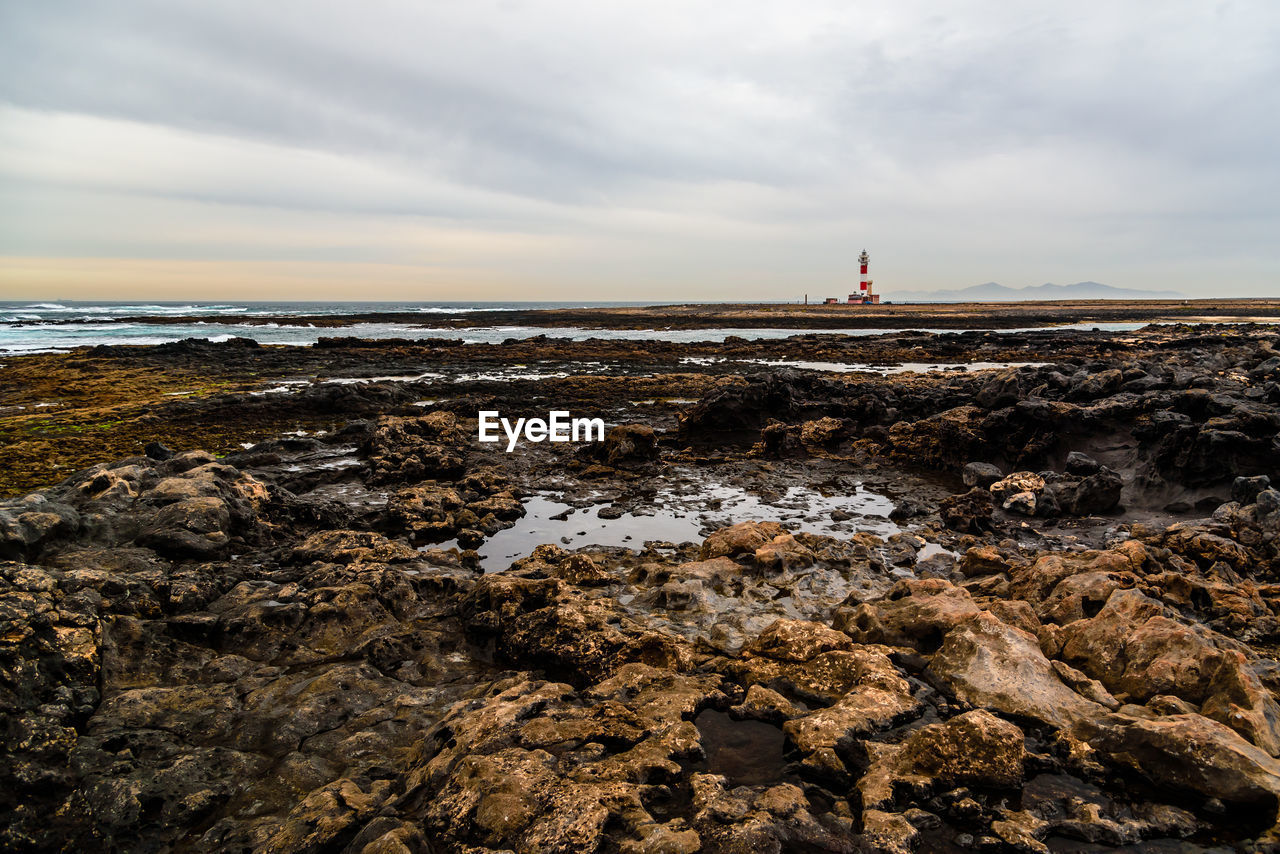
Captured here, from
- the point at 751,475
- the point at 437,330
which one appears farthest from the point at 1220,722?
the point at 437,330

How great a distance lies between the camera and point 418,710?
5.39 m

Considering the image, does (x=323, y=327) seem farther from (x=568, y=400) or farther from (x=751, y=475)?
(x=751, y=475)

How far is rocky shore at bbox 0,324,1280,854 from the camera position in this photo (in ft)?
12.7

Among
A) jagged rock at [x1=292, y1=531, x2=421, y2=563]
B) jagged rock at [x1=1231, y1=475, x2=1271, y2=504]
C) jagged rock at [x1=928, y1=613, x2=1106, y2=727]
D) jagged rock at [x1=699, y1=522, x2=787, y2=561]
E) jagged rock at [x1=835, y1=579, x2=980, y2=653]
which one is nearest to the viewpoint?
jagged rock at [x1=928, y1=613, x2=1106, y2=727]

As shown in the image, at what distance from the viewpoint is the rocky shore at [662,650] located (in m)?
3.87

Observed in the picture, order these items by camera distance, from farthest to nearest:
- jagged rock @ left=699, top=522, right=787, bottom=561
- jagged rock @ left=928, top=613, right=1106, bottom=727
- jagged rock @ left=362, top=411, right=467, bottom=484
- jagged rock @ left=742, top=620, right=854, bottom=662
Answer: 1. jagged rock @ left=362, top=411, right=467, bottom=484
2. jagged rock @ left=699, top=522, right=787, bottom=561
3. jagged rock @ left=742, top=620, right=854, bottom=662
4. jagged rock @ left=928, top=613, right=1106, bottom=727

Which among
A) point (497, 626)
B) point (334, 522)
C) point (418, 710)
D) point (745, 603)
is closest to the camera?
point (418, 710)

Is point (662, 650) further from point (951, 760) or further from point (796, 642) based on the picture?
point (951, 760)

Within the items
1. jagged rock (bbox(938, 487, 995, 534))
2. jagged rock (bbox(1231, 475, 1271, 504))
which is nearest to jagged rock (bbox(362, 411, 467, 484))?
jagged rock (bbox(938, 487, 995, 534))

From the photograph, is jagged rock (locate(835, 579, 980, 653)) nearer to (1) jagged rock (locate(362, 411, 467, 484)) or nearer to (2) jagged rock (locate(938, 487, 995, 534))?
(2) jagged rock (locate(938, 487, 995, 534))

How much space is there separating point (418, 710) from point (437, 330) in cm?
7166

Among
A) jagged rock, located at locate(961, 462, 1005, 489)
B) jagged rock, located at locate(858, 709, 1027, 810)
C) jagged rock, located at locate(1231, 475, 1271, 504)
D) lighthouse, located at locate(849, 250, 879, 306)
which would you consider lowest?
jagged rock, located at locate(858, 709, 1027, 810)

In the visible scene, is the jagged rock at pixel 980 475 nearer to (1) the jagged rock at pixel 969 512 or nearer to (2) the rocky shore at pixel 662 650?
(2) the rocky shore at pixel 662 650

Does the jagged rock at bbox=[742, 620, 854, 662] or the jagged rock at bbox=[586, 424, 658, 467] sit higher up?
the jagged rock at bbox=[586, 424, 658, 467]
